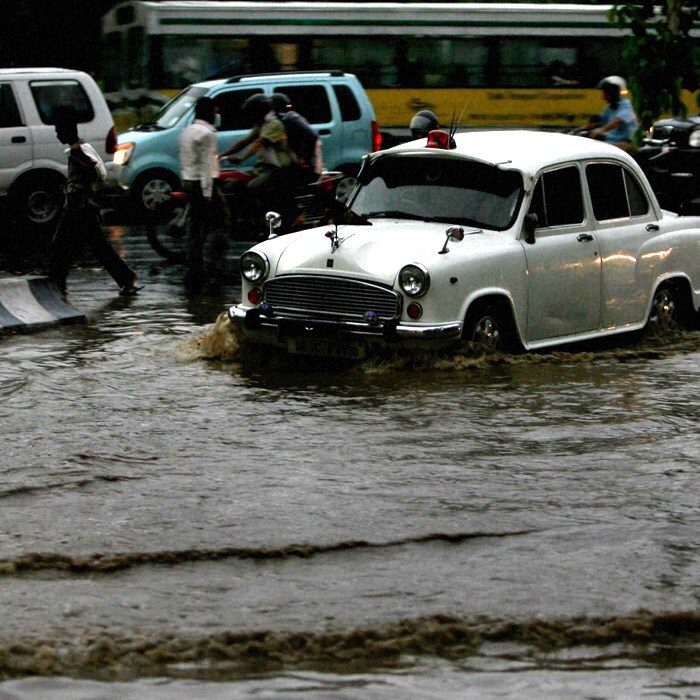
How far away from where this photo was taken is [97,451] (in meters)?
8.43

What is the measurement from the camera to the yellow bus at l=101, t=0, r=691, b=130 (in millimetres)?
27406

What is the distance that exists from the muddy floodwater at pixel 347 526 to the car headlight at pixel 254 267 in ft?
2.10

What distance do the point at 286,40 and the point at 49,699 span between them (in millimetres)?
24281

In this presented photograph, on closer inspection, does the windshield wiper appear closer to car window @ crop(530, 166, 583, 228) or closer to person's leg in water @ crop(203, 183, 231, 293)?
car window @ crop(530, 166, 583, 228)

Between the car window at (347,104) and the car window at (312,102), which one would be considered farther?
the car window at (347,104)

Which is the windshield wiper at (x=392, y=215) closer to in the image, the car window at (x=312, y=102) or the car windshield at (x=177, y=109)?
the car windshield at (x=177, y=109)

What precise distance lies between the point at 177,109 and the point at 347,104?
8.41 ft

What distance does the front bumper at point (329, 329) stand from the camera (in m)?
10.3

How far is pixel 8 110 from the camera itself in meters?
20.1

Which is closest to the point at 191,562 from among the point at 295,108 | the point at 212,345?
the point at 212,345

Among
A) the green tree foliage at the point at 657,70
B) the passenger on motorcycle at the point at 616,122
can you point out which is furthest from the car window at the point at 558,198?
the passenger on motorcycle at the point at 616,122

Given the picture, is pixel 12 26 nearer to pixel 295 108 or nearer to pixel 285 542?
pixel 295 108

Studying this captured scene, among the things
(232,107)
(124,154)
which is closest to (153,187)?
(124,154)

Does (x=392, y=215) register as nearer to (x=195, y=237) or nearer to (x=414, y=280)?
(x=414, y=280)
